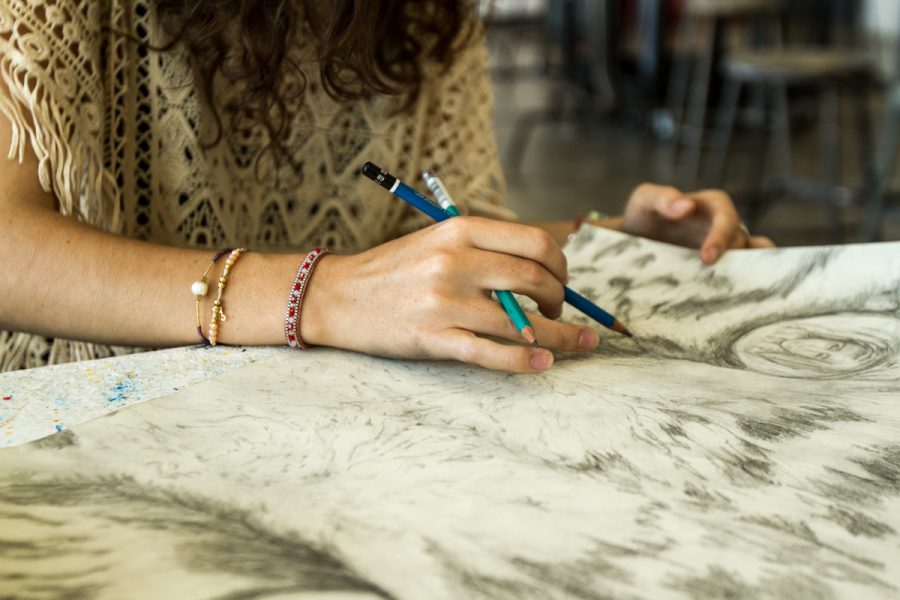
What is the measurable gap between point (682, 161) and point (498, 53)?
4.06 m

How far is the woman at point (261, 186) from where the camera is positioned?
28.8 inches

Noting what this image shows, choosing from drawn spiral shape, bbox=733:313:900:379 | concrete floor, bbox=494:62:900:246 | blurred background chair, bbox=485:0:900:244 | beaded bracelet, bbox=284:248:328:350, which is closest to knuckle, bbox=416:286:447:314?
beaded bracelet, bbox=284:248:328:350

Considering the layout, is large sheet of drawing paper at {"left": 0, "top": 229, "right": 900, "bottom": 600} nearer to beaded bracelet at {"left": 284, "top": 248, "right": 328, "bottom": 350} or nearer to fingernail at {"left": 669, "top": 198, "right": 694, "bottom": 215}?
beaded bracelet at {"left": 284, "top": 248, "right": 328, "bottom": 350}

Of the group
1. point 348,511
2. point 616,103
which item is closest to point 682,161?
point 616,103

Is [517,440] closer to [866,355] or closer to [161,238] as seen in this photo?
[866,355]

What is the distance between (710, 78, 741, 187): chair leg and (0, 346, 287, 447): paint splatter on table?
11.6 ft

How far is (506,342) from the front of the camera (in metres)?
0.77

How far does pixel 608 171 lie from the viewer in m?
4.75

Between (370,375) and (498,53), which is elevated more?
(498,53)

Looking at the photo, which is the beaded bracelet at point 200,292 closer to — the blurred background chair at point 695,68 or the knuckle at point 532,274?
the knuckle at point 532,274

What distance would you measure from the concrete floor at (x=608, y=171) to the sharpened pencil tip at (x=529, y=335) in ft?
9.66

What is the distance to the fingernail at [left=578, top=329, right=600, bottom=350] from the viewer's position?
2.48ft

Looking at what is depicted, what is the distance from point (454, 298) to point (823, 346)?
33 cm

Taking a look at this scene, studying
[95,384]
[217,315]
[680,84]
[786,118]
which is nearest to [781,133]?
[786,118]
